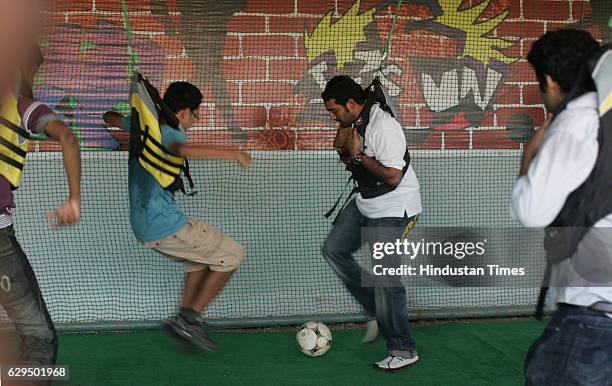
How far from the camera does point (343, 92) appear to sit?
15.6ft

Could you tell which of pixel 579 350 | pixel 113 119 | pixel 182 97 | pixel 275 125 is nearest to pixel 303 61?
pixel 275 125

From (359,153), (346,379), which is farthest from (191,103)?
(346,379)

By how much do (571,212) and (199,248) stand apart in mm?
2592

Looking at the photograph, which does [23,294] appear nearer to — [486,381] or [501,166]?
[486,381]

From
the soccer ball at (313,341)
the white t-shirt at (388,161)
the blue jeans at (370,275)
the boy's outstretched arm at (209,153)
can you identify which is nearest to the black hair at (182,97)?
the boy's outstretched arm at (209,153)

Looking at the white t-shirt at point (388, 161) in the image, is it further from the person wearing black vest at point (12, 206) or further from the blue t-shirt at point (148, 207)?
the person wearing black vest at point (12, 206)

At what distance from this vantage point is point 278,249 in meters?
5.91

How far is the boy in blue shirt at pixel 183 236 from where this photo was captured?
436cm

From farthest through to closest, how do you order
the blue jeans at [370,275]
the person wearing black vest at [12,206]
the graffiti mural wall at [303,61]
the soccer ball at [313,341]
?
the graffiti mural wall at [303,61] < the soccer ball at [313,341] < the blue jeans at [370,275] < the person wearing black vest at [12,206]

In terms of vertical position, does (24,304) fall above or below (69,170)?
below

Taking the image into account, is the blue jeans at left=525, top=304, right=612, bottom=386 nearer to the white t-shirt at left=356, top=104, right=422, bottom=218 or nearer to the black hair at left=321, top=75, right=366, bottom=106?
the white t-shirt at left=356, top=104, right=422, bottom=218

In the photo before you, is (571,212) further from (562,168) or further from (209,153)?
(209,153)

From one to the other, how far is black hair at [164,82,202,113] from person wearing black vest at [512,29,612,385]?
247 centimetres

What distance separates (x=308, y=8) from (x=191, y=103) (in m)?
1.70
